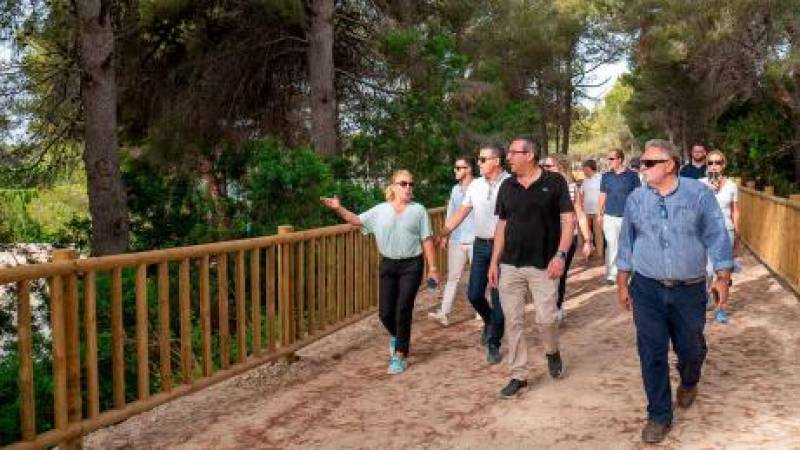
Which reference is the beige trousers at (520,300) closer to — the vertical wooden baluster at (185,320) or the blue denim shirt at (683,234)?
the blue denim shirt at (683,234)

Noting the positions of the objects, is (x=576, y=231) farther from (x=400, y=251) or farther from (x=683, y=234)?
(x=683, y=234)

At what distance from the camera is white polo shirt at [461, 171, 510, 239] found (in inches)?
302

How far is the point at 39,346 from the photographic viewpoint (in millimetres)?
10312

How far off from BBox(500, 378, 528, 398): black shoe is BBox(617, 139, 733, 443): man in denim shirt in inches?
47.1

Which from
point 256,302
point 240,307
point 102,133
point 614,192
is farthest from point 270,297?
point 102,133

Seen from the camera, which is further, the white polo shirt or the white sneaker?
the white sneaker

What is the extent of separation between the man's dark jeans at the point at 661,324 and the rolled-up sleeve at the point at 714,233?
0.21 metres

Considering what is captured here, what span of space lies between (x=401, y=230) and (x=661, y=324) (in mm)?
2579

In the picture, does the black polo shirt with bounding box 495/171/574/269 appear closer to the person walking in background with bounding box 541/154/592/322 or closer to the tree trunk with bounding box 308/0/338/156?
the person walking in background with bounding box 541/154/592/322

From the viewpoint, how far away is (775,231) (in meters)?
12.4

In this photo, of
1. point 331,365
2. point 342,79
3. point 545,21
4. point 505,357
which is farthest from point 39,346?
point 545,21

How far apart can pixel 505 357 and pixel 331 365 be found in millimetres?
1587

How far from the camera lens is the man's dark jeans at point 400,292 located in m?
7.01

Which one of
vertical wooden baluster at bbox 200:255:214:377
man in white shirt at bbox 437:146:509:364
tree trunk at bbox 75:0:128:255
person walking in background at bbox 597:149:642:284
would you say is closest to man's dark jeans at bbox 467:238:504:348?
man in white shirt at bbox 437:146:509:364
